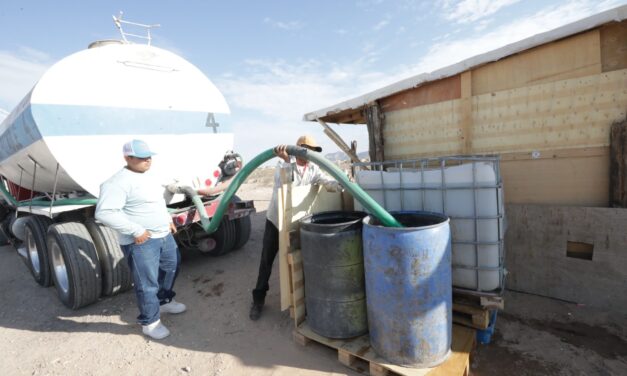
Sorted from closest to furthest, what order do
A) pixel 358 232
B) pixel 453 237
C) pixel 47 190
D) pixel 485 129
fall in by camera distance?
1. pixel 358 232
2. pixel 453 237
3. pixel 485 129
4. pixel 47 190

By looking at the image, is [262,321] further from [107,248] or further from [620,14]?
[620,14]

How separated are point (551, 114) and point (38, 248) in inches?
280

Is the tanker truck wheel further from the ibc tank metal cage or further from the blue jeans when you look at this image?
the ibc tank metal cage

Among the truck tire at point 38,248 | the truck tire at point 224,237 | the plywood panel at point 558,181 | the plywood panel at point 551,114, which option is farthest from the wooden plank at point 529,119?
the truck tire at point 38,248

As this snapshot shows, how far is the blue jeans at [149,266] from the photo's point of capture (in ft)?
10.3

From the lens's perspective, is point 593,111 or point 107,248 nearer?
point 593,111

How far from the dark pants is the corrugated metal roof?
8.40 ft

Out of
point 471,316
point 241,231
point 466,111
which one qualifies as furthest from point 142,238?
point 466,111

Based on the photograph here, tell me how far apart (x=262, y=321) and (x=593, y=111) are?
4241 millimetres

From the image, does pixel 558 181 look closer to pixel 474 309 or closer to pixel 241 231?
pixel 474 309

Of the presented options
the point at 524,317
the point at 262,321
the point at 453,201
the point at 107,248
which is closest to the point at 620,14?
the point at 453,201

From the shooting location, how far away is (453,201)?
2.83 meters

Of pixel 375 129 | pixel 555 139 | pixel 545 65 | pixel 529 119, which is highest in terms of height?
pixel 545 65

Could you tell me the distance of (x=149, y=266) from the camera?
3.17 meters
